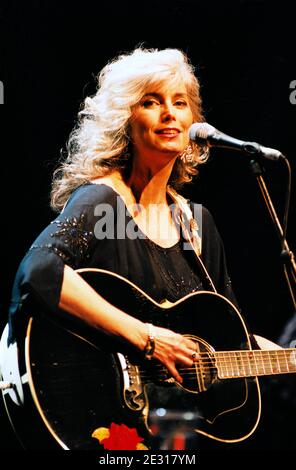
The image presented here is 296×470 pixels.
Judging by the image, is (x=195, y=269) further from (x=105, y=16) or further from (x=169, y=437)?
(x=105, y=16)

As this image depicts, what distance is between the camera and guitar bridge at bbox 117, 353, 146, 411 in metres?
2.08

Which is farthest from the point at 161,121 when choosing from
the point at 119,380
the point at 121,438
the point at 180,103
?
the point at 121,438

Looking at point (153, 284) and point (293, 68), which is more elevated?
point (293, 68)

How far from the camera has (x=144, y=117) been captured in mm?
2570

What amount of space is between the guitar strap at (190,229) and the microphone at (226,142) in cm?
65

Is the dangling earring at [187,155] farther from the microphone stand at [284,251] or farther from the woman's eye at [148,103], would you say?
the microphone stand at [284,251]

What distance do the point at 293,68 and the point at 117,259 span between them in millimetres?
1961

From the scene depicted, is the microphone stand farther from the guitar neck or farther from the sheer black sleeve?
the sheer black sleeve

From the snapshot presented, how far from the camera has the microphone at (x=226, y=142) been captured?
200 cm

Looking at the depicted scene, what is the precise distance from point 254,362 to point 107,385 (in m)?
0.67

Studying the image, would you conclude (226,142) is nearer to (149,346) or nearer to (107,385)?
(149,346)

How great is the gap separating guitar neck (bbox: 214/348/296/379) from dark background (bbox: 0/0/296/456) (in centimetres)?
46
